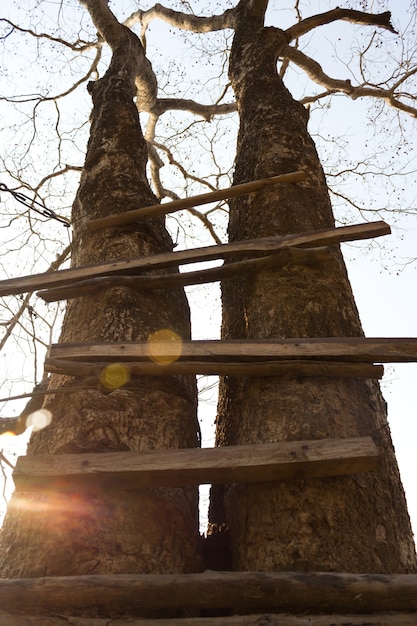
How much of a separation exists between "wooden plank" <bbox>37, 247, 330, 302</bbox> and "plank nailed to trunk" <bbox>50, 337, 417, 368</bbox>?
581 mm

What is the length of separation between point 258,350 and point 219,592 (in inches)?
40.7

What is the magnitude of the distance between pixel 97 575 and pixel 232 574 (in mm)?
416

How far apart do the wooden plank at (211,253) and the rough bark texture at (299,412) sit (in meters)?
0.15

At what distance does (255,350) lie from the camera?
2.45 m

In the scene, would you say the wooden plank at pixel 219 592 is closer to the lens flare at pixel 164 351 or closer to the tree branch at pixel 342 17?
the lens flare at pixel 164 351

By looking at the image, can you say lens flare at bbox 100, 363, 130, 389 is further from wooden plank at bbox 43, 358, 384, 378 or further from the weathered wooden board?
the weathered wooden board

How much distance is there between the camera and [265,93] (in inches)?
177

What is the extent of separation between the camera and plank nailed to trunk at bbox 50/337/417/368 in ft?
7.97

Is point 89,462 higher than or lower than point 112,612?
higher

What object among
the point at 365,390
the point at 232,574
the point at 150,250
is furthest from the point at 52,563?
the point at 150,250

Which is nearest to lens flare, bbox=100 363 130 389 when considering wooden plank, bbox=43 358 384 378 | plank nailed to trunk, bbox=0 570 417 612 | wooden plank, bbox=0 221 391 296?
wooden plank, bbox=43 358 384 378

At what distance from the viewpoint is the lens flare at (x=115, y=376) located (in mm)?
2480

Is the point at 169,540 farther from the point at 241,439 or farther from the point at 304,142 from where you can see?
the point at 304,142

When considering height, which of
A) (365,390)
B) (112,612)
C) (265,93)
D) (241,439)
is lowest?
(112,612)
